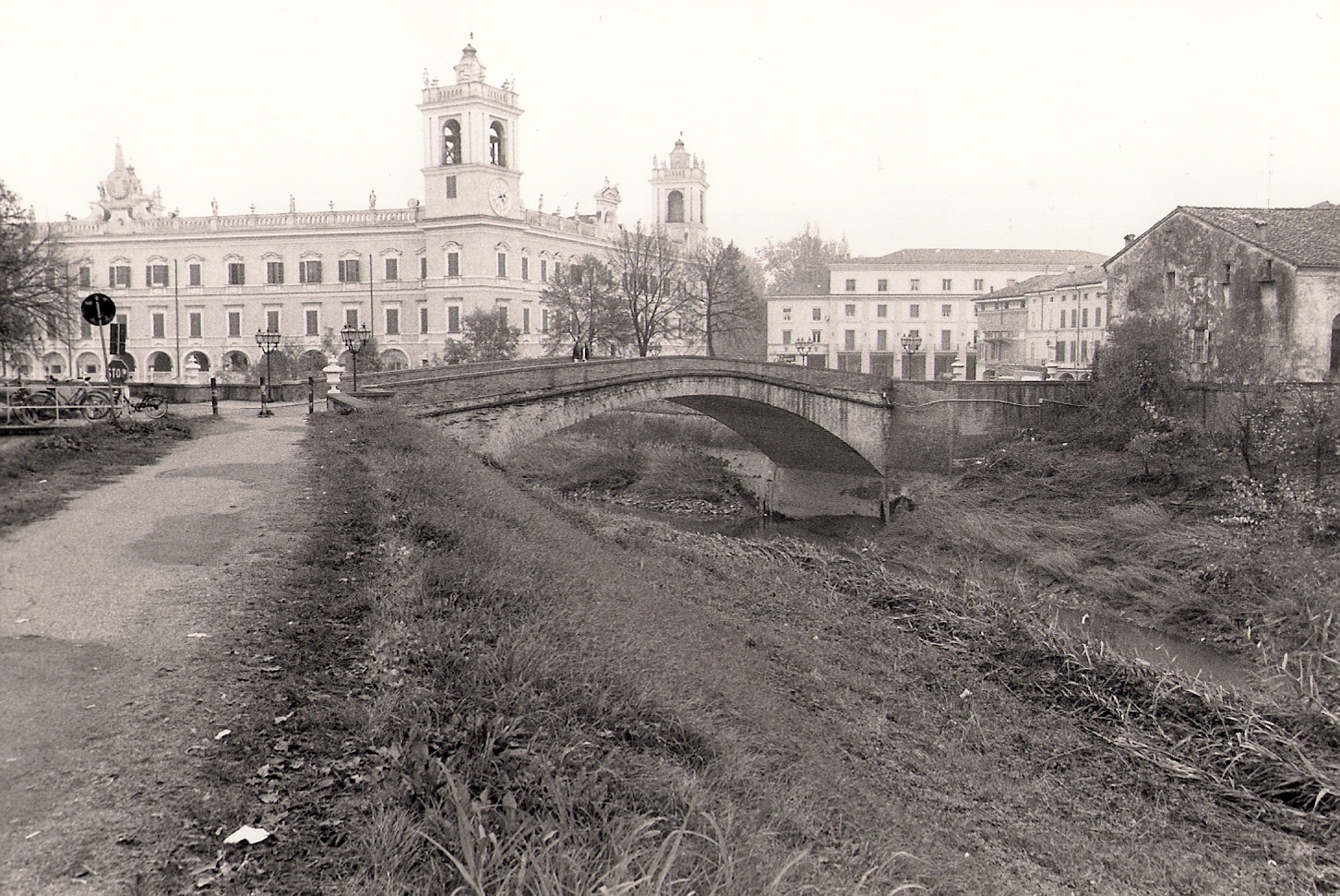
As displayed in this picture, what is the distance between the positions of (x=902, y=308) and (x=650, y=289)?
20.1m

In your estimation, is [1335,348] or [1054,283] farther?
[1054,283]

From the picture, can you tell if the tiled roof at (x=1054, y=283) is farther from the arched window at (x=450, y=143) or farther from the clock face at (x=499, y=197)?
the arched window at (x=450, y=143)

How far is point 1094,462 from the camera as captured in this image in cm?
2589

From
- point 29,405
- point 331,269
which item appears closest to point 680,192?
point 331,269

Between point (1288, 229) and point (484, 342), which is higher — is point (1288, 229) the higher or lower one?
the higher one

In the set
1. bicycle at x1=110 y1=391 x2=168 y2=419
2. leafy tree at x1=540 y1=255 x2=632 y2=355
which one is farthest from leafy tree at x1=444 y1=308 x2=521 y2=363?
bicycle at x1=110 y1=391 x2=168 y2=419

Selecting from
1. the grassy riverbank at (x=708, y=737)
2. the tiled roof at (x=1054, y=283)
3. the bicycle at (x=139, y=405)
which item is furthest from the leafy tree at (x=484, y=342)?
the grassy riverbank at (x=708, y=737)

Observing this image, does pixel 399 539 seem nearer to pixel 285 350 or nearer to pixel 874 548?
pixel 874 548

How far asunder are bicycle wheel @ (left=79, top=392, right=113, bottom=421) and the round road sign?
3.15 ft

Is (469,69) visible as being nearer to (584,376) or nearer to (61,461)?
(584,376)

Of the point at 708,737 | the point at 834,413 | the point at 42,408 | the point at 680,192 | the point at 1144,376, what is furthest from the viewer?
the point at 680,192

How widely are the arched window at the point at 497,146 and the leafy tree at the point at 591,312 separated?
29.5 ft

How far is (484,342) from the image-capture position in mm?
40281

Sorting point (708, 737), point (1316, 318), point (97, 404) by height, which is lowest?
point (708, 737)
